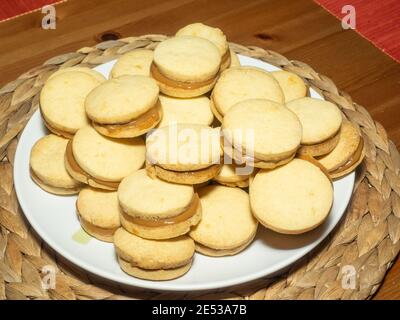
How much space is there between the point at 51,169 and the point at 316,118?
446 millimetres

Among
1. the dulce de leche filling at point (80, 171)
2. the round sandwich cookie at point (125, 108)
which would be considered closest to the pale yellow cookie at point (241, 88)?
the round sandwich cookie at point (125, 108)

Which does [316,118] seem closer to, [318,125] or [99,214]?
[318,125]

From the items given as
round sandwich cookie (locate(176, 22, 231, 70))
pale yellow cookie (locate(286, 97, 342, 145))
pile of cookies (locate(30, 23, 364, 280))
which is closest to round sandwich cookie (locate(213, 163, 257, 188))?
pile of cookies (locate(30, 23, 364, 280))

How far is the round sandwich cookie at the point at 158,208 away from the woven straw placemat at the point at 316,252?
11cm

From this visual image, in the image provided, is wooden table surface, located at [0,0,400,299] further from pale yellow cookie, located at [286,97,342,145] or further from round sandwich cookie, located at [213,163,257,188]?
round sandwich cookie, located at [213,163,257,188]

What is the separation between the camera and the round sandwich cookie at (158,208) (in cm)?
88

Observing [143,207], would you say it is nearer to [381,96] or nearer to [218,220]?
[218,220]

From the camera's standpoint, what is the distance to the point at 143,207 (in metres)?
0.88

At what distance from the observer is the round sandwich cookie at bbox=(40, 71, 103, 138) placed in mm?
1029

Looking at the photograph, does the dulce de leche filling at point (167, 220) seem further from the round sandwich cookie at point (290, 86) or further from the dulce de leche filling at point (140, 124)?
the round sandwich cookie at point (290, 86)

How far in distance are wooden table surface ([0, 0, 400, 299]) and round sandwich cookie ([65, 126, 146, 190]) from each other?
18.5 inches

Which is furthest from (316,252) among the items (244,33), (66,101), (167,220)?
(244,33)

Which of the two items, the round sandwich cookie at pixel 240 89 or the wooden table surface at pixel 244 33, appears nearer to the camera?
the round sandwich cookie at pixel 240 89

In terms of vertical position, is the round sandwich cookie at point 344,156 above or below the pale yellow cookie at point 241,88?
below
